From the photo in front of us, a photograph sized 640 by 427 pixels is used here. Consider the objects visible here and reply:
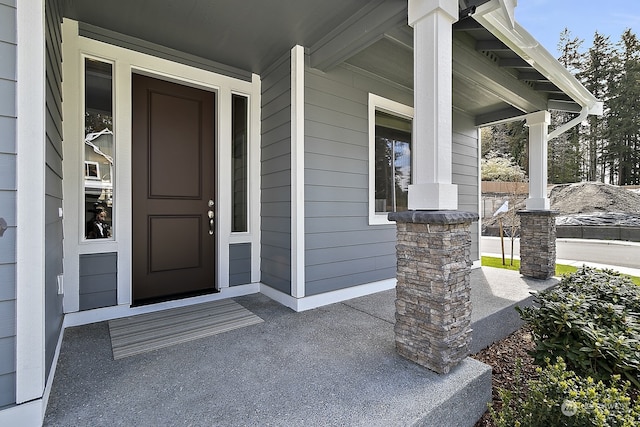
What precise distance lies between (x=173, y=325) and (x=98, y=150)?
Answer: 1.74m

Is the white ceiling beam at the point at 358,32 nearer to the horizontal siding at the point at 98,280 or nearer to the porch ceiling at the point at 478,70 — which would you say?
the porch ceiling at the point at 478,70

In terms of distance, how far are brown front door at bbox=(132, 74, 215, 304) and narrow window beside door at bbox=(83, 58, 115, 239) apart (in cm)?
22

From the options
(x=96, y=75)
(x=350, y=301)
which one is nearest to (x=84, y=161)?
A: (x=96, y=75)

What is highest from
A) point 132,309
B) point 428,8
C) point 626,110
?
point 626,110

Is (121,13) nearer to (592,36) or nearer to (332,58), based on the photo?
(332,58)

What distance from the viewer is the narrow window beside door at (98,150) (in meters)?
2.79

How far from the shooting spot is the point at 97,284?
2.82m

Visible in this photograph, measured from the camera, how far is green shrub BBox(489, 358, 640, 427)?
1.27 meters

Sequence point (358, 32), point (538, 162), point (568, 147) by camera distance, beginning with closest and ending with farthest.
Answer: point (358, 32), point (538, 162), point (568, 147)

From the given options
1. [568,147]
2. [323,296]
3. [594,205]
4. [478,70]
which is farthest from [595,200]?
[323,296]

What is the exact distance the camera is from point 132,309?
2969mm

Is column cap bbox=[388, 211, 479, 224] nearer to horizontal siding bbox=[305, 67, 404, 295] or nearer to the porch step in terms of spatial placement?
the porch step

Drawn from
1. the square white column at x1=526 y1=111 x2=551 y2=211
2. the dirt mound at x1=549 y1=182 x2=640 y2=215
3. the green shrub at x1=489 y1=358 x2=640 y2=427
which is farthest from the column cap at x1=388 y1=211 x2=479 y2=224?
the dirt mound at x1=549 y1=182 x2=640 y2=215

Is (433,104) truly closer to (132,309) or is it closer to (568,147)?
(132,309)
